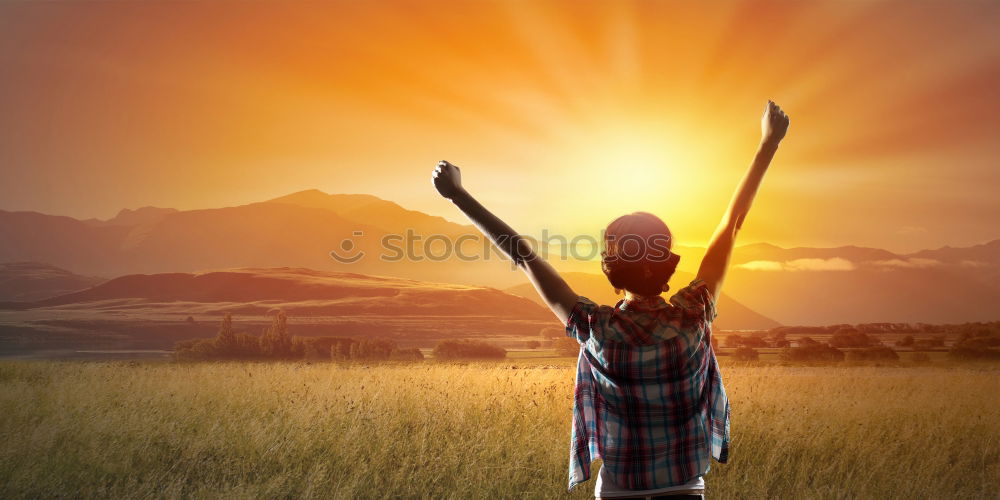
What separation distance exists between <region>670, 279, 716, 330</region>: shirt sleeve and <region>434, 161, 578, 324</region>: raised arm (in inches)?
14.3

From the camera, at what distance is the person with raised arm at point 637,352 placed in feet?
7.43

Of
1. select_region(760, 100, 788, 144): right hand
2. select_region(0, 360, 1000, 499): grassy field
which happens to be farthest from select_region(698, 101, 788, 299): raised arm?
select_region(0, 360, 1000, 499): grassy field

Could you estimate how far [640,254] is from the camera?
231 cm

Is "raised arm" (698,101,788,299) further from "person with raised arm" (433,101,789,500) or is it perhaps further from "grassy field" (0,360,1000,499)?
"grassy field" (0,360,1000,499)

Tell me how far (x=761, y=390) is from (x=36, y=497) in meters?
9.74

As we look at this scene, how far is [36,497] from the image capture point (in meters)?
7.22

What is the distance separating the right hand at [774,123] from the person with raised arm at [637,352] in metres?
0.65

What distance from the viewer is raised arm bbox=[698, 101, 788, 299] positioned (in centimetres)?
249

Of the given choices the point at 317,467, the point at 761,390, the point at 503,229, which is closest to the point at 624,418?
the point at 503,229

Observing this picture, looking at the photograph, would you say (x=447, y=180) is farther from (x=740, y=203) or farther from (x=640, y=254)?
(x=740, y=203)

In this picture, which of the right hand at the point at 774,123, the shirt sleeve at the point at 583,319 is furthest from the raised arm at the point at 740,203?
the shirt sleeve at the point at 583,319

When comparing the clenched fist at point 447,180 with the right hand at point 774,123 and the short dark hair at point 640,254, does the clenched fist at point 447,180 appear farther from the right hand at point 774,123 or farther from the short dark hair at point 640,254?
the right hand at point 774,123

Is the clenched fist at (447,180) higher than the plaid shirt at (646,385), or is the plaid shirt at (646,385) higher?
the clenched fist at (447,180)

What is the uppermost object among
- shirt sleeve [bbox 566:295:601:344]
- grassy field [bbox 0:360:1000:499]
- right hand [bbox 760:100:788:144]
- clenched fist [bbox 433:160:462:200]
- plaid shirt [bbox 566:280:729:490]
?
right hand [bbox 760:100:788:144]
